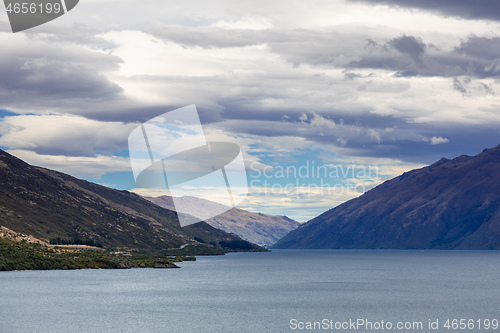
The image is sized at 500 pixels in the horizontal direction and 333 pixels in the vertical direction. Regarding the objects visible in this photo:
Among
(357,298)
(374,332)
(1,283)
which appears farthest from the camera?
(1,283)

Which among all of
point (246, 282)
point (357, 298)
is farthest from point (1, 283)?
point (357, 298)

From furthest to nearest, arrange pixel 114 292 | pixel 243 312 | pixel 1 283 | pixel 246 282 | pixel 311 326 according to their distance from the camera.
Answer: pixel 246 282 < pixel 1 283 < pixel 114 292 < pixel 243 312 < pixel 311 326

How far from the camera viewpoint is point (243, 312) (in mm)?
113250

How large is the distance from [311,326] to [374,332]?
11.4 m

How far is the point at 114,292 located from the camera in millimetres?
150000

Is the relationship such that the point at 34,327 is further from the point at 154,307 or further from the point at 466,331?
the point at 466,331

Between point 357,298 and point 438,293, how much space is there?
27.5 meters

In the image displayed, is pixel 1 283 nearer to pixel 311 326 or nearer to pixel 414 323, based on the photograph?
pixel 311 326

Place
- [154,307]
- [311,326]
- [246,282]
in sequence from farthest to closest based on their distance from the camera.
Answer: [246,282], [154,307], [311,326]

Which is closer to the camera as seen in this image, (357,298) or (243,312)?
(243,312)

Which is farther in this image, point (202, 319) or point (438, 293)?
point (438, 293)

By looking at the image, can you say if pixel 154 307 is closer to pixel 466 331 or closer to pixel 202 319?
pixel 202 319

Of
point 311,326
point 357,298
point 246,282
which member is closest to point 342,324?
point 311,326

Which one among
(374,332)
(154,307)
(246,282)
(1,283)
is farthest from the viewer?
(246,282)
